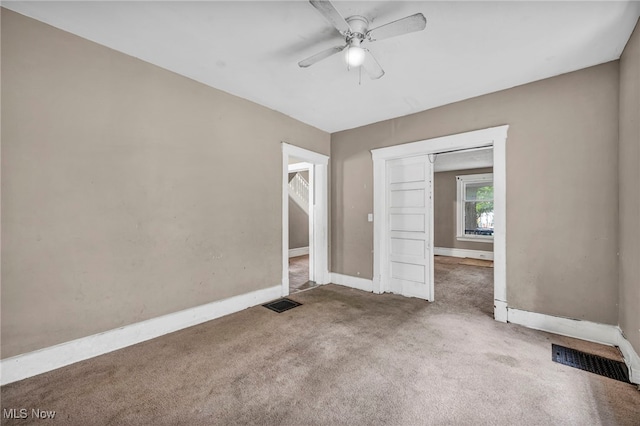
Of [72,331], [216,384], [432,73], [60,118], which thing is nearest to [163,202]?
[60,118]

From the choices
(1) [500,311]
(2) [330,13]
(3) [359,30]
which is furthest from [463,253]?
(2) [330,13]

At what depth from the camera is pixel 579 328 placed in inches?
109

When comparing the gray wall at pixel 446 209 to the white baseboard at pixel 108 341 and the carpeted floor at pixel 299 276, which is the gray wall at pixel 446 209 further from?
the white baseboard at pixel 108 341

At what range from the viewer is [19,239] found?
206 centimetres

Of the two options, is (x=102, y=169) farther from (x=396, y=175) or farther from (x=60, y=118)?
(x=396, y=175)

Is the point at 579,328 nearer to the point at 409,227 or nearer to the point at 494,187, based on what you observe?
the point at 494,187

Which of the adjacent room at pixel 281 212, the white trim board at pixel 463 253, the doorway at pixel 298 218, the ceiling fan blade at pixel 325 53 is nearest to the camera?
the adjacent room at pixel 281 212

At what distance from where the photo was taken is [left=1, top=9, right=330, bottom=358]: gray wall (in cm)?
207

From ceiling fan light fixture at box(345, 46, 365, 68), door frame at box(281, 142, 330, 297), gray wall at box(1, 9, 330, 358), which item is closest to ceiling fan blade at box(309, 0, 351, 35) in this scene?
ceiling fan light fixture at box(345, 46, 365, 68)

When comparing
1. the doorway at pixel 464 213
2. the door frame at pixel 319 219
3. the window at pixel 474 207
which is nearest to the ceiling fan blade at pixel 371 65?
the door frame at pixel 319 219

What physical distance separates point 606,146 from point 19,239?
206 inches

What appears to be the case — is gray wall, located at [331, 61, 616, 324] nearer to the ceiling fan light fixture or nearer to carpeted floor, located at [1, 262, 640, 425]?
carpeted floor, located at [1, 262, 640, 425]

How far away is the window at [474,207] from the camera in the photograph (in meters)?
7.92

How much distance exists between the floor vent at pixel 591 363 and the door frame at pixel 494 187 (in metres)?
0.71
